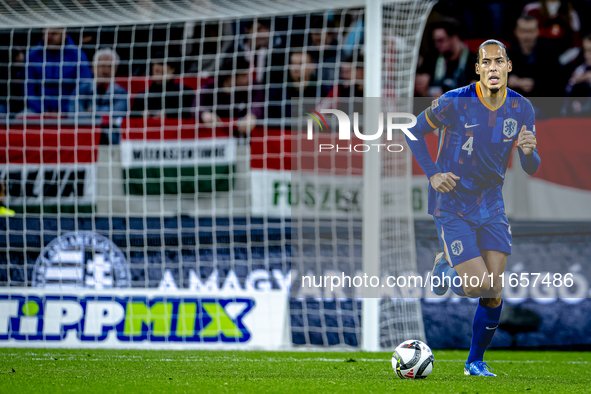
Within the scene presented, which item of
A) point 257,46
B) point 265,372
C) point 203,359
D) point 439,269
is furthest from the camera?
point 257,46

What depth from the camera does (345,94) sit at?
24.2 feet

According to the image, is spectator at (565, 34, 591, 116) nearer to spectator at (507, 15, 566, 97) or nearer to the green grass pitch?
spectator at (507, 15, 566, 97)

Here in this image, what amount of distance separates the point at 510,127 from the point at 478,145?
0.23 meters

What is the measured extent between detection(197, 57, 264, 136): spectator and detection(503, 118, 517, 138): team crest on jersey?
307 centimetres

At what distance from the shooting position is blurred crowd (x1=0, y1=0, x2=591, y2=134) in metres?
7.29

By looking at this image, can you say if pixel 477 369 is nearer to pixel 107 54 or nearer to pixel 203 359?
pixel 203 359

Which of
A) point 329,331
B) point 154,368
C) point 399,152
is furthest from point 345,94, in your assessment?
point 154,368

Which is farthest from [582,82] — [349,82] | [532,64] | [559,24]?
[349,82]

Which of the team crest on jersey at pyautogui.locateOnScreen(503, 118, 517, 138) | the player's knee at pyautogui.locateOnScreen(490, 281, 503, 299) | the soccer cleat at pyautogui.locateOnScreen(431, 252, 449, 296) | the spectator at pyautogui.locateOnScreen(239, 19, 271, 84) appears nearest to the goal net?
the spectator at pyautogui.locateOnScreen(239, 19, 271, 84)

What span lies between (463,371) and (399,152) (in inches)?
84.4

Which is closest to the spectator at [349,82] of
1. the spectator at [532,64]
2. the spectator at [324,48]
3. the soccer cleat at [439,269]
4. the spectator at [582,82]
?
the spectator at [324,48]

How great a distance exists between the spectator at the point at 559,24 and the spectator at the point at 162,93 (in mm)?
4414

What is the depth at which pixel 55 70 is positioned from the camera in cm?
731

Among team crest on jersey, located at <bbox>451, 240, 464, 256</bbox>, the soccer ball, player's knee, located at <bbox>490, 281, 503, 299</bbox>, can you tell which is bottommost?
the soccer ball
